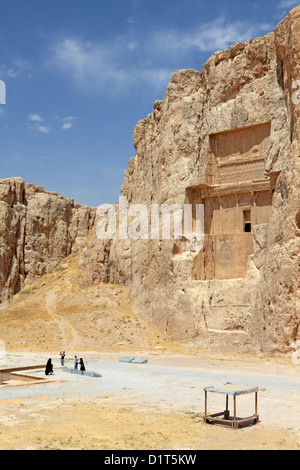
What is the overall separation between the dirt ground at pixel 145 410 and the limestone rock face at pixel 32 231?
34503mm

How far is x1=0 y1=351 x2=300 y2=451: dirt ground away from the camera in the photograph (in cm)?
1073

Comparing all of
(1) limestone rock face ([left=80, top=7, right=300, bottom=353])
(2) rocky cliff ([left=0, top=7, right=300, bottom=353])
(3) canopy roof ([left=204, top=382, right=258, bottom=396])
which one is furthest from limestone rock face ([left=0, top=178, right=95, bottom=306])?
(3) canopy roof ([left=204, top=382, right=258, bottom=396])

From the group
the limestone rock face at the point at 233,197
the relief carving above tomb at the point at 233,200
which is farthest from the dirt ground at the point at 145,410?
the relief carving above tomb at the point at 233,200

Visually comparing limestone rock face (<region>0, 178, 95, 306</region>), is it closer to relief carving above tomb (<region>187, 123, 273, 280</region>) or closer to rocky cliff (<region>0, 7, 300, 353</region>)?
rocky cliff (<region>0, 7, 300, 353</region>)

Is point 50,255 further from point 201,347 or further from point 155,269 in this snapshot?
point 201,347

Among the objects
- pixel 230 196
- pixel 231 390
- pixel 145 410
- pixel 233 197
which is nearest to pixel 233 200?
pixel 233 197

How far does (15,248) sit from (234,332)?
110 feet

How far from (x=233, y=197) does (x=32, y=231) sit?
31.2m

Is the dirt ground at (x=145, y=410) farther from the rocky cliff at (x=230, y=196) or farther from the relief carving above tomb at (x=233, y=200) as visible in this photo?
the relief carving above tomb at (x=233, y=200)

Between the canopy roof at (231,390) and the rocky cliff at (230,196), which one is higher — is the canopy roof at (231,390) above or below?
below

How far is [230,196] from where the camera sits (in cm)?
3597

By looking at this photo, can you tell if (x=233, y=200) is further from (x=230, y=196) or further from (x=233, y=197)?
(x=230, y=196)

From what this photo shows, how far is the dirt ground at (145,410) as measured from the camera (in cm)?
1073

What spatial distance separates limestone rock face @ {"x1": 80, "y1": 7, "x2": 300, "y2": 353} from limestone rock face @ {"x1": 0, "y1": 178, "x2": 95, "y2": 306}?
1965cm
